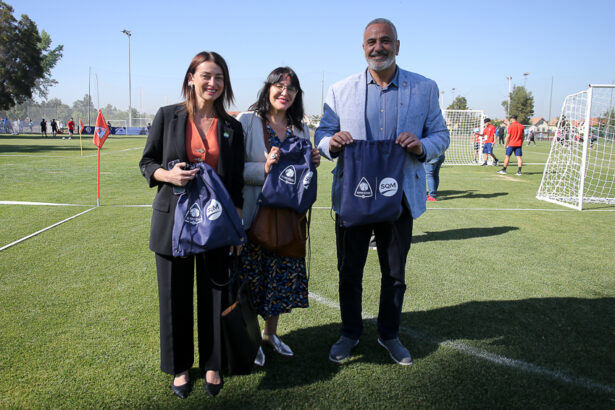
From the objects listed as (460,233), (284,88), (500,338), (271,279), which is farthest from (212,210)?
(460,233)

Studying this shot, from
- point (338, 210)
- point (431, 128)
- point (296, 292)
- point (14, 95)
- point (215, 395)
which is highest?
point (14, 95)

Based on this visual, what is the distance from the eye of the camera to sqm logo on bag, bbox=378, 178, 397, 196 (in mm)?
2650

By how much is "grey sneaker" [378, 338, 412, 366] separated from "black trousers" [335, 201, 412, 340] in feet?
0.14

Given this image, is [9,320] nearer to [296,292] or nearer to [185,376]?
[185,376]

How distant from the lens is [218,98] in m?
2.56

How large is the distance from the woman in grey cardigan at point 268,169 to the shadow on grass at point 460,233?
3.66 meters

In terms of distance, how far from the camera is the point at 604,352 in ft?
10.1

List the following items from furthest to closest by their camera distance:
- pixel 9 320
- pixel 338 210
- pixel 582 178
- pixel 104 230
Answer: pixel 582 178 → pixel 104 230 → pixel 9 320 → pixel 338 210

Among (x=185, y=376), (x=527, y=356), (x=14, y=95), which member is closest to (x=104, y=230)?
(x=185, y=376)

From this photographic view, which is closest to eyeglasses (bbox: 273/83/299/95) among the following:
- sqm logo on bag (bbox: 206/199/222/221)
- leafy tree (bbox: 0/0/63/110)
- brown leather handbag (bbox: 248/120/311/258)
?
brown leather handbag (bbox: 248/120/311/258)

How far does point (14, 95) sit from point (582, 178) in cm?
4846

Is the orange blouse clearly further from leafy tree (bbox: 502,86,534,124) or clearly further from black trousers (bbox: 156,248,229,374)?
leafy tree (bbox: 502,86,534,124)

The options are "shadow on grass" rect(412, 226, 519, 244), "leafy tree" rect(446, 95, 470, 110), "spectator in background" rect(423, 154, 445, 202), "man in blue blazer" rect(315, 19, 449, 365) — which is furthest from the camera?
"leafy tree" rect(446, 95, 470, 110)

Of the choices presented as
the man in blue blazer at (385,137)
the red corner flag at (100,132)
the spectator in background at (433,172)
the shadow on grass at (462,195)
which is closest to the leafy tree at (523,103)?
the shadow on grass at (462,195)
